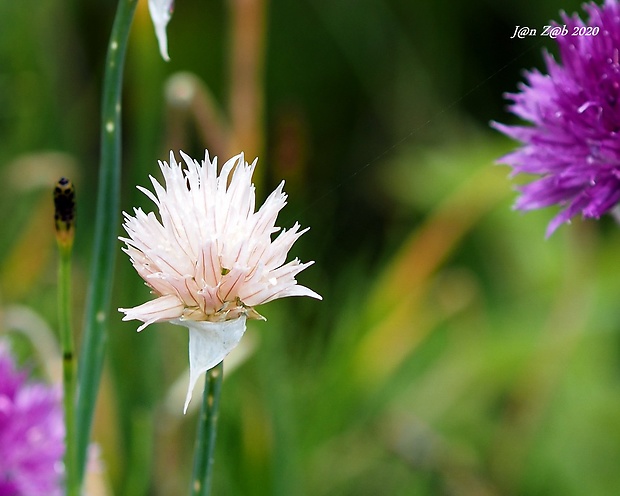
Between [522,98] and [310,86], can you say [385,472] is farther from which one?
[310,86]

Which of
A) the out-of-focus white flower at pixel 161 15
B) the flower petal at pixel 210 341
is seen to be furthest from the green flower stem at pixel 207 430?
the out-of-focus white flower at pixel 161 15

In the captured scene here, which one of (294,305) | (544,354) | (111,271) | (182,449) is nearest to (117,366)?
(182,449)

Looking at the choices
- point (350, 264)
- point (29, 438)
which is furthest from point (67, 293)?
point (350, 264)

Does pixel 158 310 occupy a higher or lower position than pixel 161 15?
lower

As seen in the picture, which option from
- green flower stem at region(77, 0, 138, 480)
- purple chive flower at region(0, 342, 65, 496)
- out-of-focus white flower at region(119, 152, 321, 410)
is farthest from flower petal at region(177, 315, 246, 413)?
purple chive flower at region(0, 342, 65, 496)

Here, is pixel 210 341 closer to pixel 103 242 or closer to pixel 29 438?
pixel 103 242

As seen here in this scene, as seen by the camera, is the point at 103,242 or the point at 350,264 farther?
the point at 350,264
